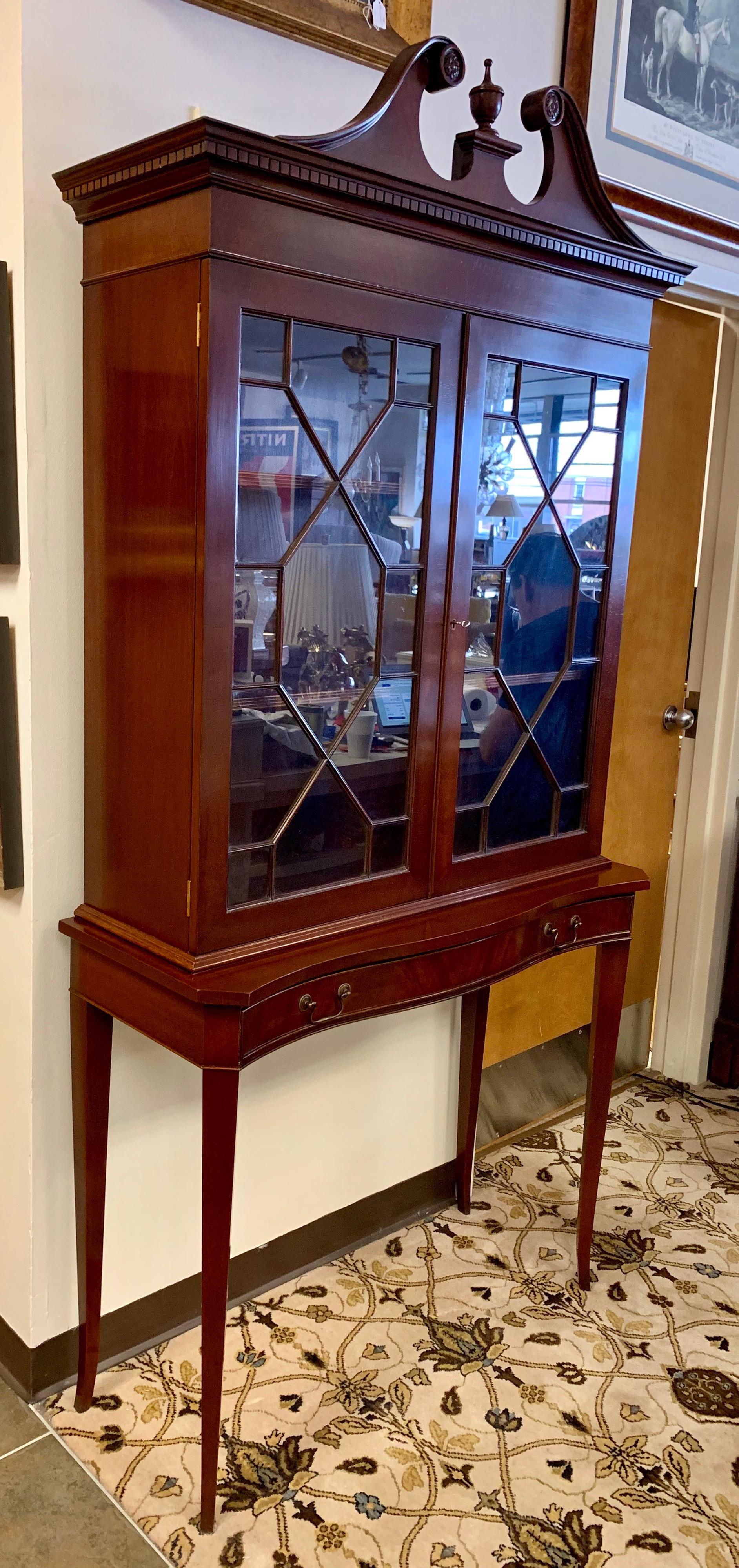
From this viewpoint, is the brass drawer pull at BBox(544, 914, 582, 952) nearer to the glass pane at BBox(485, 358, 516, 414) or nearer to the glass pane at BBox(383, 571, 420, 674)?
the glass pane at BBox(383, 571, 420, 674)

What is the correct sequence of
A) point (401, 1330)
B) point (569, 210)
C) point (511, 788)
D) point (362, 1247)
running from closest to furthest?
point (569, 210) < point (511, 788) < point (401, 1330) < point (362, 1247)

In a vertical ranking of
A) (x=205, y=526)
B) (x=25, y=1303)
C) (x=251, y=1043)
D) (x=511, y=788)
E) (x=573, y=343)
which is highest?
(x=573, y=343)

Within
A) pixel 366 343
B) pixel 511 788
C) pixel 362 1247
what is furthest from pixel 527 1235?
pixel 366 343

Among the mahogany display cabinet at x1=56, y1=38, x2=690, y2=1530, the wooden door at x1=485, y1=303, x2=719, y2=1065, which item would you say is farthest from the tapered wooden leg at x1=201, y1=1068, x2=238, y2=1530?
the wooden door at x1=485, y1=303, x2=719, y2=1065

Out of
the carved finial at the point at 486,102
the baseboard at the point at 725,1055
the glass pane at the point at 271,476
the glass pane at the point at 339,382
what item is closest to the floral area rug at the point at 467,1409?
the baseboard at the point at 725,1055

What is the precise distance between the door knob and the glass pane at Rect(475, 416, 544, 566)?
135 centimetres

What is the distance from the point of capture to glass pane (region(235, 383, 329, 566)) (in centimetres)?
152

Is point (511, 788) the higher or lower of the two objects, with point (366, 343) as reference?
lower

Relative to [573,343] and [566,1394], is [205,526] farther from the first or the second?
[566,1394]

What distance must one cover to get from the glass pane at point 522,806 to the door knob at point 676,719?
1.15m

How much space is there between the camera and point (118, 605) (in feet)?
5.51

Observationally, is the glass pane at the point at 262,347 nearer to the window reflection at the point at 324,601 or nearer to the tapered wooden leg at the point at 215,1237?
the window reflection at the point at 324,601

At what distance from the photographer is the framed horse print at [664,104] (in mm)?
2371

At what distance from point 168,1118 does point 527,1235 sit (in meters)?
0.91
